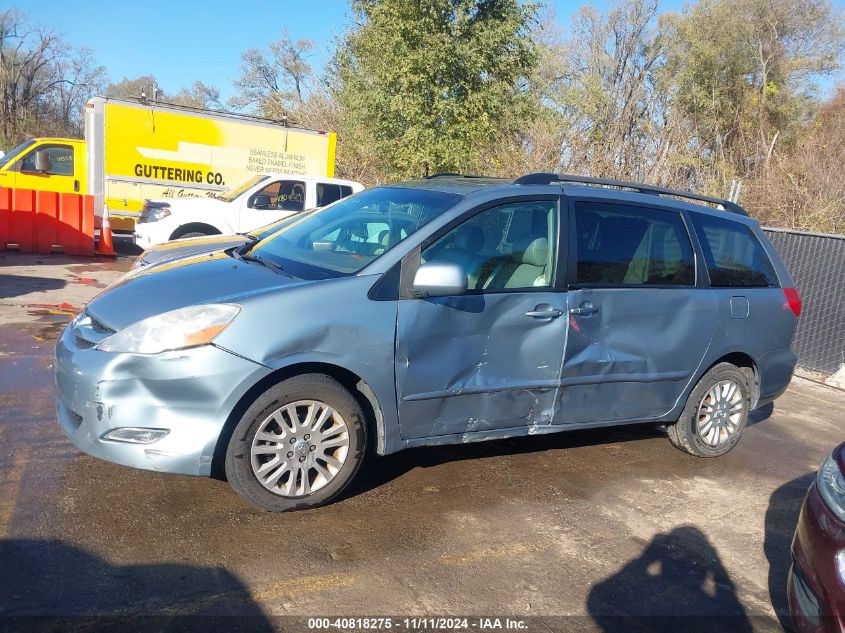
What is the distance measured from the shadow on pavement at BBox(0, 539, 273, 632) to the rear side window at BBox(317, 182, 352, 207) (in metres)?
9.85

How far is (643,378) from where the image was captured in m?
4.99

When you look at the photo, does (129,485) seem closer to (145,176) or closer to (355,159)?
(145,176)

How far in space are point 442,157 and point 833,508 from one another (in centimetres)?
1054

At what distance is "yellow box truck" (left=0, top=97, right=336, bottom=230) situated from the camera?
44.1ft

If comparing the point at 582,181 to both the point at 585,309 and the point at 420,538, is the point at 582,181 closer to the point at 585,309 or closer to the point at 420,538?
the point at 585,309

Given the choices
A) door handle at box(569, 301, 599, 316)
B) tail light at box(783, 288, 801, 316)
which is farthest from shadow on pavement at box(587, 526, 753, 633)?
tail light at box(783, 288, 801, 316)

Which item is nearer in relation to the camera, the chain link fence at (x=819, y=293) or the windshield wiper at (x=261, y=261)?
the windshield wiper at (x=261, y=261)

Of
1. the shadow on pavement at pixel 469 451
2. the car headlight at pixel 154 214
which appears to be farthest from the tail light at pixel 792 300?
the car headlight at pixel 154 214

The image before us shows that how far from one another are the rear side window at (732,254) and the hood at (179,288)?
3.12 meters

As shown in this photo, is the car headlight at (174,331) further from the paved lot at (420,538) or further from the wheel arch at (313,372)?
the paved lot at (420,538)

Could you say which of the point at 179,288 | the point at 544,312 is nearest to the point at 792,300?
the point at 544,312

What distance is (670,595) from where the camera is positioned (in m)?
3.60

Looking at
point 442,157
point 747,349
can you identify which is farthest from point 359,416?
point 442,157

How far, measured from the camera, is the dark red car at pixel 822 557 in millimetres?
2750
